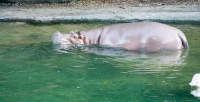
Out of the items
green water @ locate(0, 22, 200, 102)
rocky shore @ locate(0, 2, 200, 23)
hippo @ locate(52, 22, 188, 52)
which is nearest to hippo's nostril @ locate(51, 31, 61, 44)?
hippo @ locate(52, 22, 188, 52)

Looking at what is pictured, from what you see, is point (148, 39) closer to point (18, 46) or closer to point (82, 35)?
point (82, 35)

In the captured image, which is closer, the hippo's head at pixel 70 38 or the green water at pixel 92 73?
the green water at pixel 92 73

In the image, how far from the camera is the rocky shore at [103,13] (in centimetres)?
945

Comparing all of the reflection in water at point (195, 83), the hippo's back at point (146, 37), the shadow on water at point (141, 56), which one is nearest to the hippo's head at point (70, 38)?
the shadow on water at point (141, 56)

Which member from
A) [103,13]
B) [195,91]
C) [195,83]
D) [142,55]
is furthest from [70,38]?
[195,91]

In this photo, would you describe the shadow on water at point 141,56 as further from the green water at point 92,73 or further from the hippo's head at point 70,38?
the hippo's head at point 70,38

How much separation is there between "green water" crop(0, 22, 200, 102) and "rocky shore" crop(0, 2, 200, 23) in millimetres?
1568

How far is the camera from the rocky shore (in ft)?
31.0

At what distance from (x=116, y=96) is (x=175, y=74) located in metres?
1.07

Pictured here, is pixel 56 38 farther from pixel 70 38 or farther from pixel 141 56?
pixel 141 56

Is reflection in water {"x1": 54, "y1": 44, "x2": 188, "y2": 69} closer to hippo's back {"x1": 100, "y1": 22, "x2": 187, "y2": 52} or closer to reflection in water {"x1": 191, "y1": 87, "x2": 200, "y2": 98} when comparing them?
hippo's back {"x1": 100, "y1": 22, "x2": 187, "y2": 52}

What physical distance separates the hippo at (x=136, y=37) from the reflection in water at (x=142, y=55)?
0.11m

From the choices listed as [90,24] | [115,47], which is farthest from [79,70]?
[90,24]

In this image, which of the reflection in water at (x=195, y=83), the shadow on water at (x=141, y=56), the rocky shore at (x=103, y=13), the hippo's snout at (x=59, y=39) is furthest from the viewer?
the rocky shore at (x=103, y=13)
